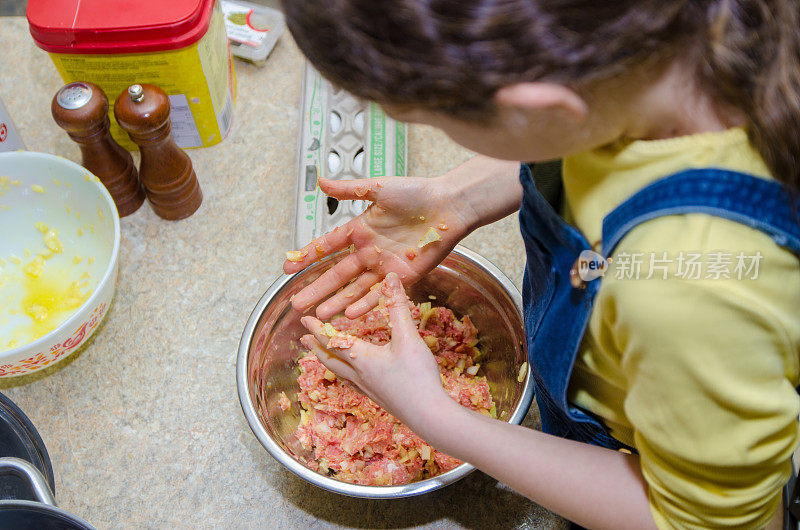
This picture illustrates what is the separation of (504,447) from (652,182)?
0.29 metres

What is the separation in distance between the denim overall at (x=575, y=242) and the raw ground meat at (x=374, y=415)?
120 millimetres

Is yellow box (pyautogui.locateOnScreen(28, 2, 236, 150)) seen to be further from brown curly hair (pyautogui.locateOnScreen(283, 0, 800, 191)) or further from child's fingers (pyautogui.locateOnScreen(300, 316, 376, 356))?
brown curly hair (pyautogui.locateOnScreen(283, 0, 800, 191))

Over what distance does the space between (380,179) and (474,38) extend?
17.9 inches

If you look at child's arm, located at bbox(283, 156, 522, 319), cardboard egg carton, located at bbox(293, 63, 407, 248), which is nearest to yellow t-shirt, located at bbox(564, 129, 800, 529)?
child's arm, located at bbox(283, 156, 522, 319)

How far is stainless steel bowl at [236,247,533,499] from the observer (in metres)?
0.78

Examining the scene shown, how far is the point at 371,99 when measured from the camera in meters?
0.46

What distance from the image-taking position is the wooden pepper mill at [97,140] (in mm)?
899

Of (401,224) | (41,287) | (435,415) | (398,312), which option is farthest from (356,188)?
(41,287)

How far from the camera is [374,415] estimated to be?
866 millimetres

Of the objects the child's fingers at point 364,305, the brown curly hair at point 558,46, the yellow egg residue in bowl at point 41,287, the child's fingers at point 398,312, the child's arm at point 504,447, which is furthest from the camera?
the yellow egg residue in bowl at point 41,287

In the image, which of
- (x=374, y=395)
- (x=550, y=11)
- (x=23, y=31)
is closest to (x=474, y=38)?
(x=550, y=11)

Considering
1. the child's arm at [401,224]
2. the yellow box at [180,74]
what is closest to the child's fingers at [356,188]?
the child's arm at [401,224]

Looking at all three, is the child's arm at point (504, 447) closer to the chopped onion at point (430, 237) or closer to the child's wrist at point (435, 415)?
the child's wrist at point (435, 415)

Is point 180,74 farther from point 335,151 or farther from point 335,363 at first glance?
point 335,363
